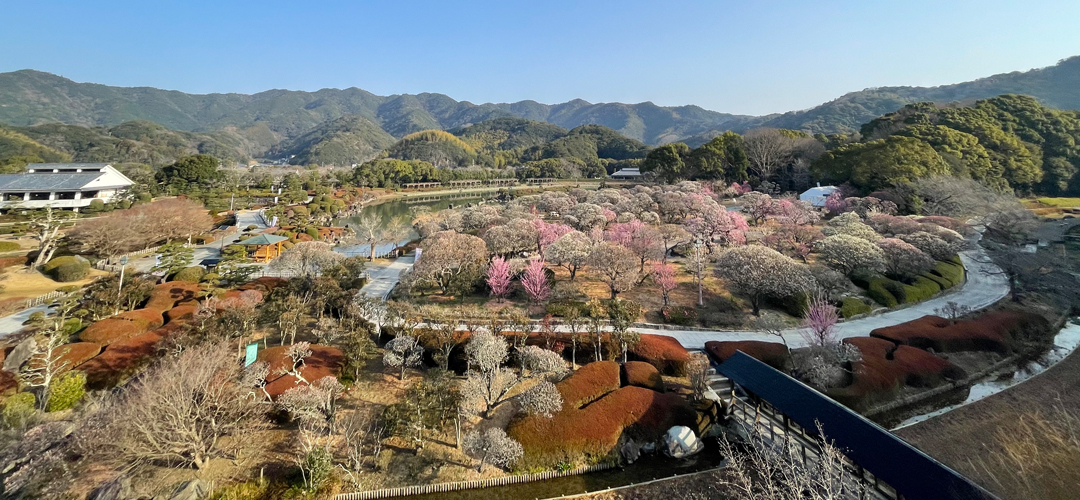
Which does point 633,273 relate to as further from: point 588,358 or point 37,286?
point 37,286

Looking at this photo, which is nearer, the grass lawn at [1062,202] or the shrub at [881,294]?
the shrub at [881,294]

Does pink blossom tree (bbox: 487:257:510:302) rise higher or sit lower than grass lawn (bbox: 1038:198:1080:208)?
higher

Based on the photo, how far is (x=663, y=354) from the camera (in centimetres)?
1334

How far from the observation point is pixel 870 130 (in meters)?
53.4

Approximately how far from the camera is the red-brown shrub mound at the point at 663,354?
13125mm

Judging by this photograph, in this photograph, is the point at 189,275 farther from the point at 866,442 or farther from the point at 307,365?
the point at 866,442

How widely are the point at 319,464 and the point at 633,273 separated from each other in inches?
548

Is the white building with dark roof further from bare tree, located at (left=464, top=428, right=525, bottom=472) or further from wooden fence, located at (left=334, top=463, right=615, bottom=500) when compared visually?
bare tree, located at (left=464, top=428, right=525, bottom=472)

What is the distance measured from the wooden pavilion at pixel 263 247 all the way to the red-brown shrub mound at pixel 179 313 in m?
10.7

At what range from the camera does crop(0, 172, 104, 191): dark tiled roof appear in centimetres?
3484

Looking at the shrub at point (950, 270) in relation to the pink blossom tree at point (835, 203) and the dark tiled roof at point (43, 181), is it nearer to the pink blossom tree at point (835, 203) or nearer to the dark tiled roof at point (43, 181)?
the pink blossom tree at point (835, 203)

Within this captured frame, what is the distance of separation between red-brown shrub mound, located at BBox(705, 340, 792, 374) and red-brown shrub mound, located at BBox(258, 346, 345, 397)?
12239 mm

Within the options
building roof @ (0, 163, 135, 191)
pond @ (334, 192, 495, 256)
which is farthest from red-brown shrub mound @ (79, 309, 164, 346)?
building roof @ (0, 163, 135, 191)

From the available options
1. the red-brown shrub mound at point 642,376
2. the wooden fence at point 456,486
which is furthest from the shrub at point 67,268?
the red-brown shrub mound at point 642,376
